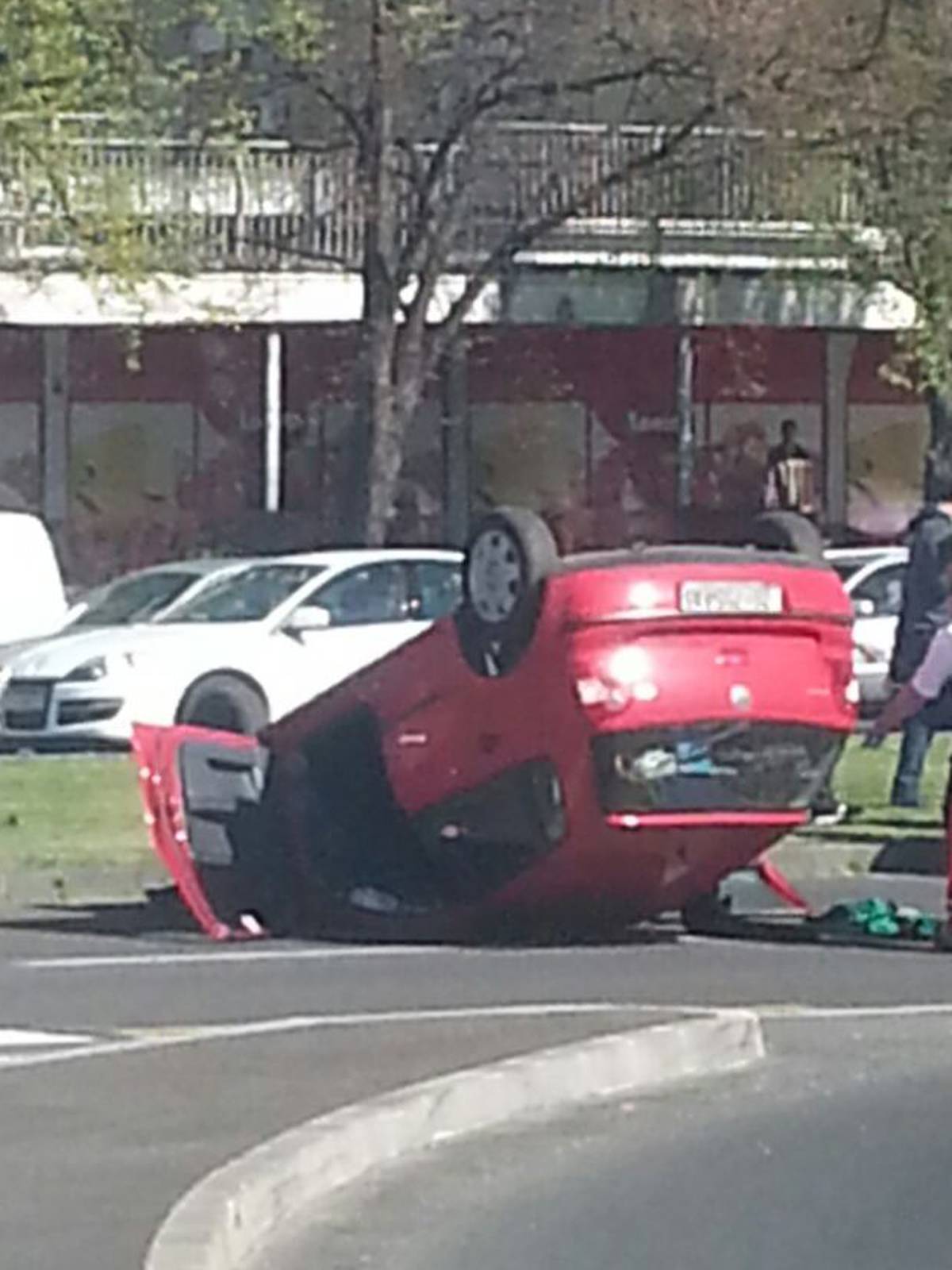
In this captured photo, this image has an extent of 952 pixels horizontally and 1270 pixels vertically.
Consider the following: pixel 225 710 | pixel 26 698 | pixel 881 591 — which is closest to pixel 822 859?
pixel 225 710

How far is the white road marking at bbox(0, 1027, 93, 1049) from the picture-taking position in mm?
12492

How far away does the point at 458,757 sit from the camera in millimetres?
15766

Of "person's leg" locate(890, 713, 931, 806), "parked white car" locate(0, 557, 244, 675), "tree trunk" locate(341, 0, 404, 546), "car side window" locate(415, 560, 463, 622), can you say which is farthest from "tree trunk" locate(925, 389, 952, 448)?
"person's leg" locate(890, 713, 931, 806)

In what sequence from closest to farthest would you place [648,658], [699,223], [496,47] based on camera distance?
[648,658] → [496,47] → [699,223]

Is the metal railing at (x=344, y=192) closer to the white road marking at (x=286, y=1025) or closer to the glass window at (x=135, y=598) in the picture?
the glass window at (x=135, y=598)

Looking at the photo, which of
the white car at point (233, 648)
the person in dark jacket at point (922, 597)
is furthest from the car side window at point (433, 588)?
the person in dark jacket at point (922, 597)

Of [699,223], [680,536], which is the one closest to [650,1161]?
[699,223]

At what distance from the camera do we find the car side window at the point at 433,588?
90.5 ft

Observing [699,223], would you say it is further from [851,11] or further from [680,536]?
[851,11]

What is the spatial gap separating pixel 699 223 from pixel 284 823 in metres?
25.5

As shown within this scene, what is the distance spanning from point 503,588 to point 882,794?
24.0ft

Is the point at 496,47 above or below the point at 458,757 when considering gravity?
above

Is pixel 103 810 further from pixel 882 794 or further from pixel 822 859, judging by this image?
pixel 882 794

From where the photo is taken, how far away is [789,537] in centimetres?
1642
